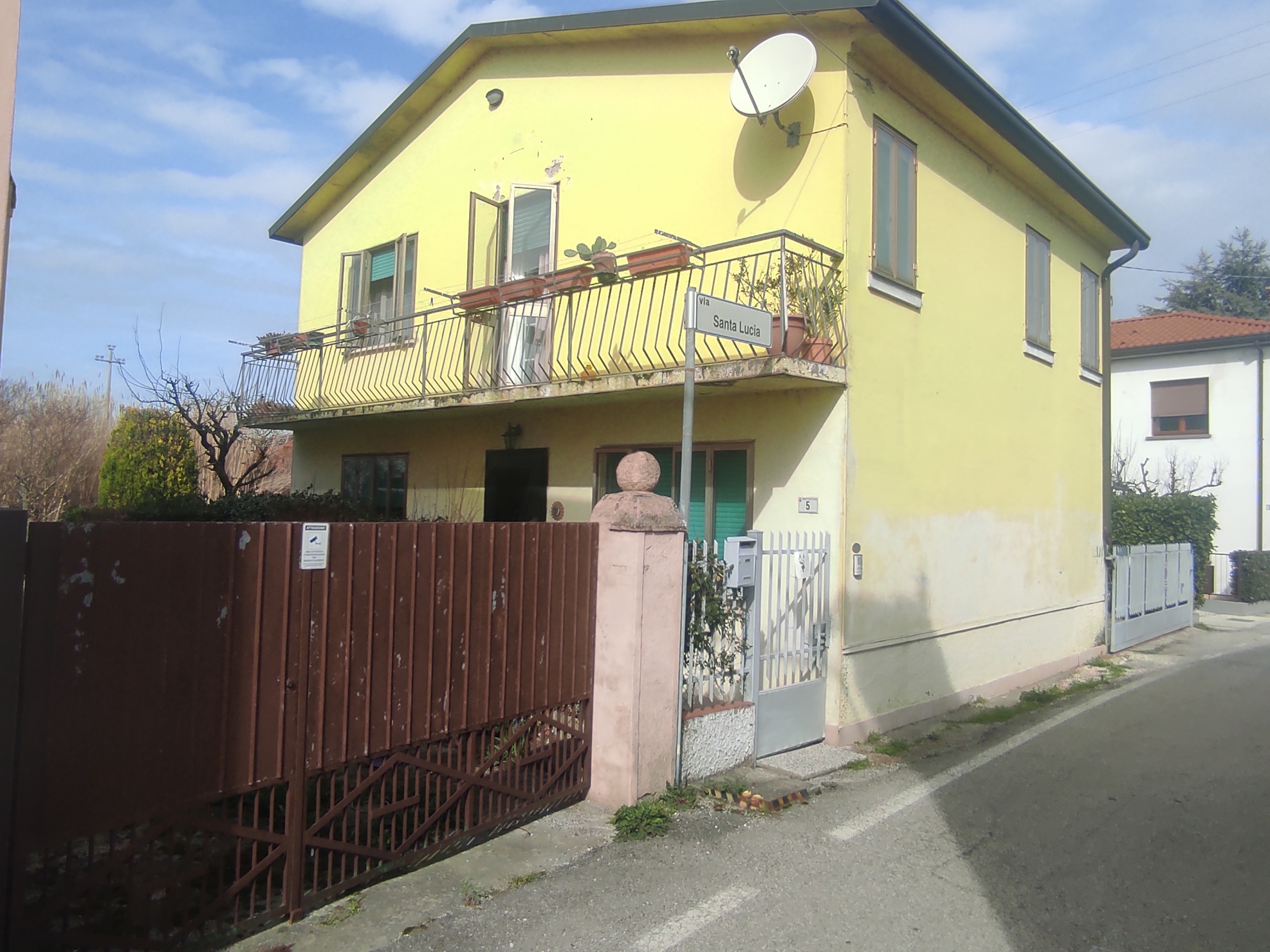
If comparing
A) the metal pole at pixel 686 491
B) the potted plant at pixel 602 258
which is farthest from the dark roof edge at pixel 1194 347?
the metal pole at pixel 686 491

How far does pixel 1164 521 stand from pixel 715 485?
597 inches

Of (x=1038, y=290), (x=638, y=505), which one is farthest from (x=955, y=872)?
(x=1038, y=290)

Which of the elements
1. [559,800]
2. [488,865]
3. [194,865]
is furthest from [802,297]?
[194,865]

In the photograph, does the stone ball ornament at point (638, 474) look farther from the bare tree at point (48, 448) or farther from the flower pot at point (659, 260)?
the bare tree at point (48, 448)

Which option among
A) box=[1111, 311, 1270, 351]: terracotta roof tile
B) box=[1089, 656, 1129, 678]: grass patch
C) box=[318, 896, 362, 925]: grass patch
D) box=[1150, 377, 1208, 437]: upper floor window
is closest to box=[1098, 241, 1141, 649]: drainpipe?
box=[1089, 656, 1129, 678]: grass patch

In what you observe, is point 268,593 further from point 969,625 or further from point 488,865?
point 969,625

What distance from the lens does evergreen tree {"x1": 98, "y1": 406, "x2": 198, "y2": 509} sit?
15789 mm

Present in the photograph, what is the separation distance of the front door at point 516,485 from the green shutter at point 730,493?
2.24 m

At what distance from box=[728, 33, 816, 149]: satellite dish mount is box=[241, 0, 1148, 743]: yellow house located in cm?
12

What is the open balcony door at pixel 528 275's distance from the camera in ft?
33.2

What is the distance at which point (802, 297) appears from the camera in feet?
24.7

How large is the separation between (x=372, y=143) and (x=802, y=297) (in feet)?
26.9

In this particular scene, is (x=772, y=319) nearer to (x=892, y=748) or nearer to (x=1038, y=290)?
(x=892, y=748)

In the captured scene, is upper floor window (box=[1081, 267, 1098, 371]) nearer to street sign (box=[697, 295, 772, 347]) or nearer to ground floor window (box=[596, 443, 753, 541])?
ground floor window (box=[596, 443, 753, 541])
